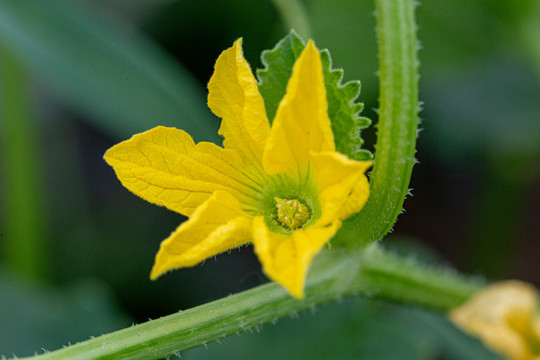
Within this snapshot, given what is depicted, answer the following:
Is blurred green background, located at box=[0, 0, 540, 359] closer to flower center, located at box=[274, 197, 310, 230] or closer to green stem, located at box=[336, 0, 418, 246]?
green stem, located at box=[336, 0, 418, 246]

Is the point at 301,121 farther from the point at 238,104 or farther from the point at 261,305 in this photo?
the point at 261,305

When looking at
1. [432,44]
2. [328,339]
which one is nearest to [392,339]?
[328,339]

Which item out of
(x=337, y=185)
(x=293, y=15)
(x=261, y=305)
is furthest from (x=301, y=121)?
(x=293, y=15)

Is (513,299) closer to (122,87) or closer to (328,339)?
(328,339)

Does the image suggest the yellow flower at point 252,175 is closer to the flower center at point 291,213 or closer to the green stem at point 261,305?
the flower center at point 291,213

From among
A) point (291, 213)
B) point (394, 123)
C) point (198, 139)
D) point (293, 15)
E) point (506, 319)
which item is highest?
point (293, 15)

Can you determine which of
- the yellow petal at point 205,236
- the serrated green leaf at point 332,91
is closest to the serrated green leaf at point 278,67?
the serrated green leaf at point 332,91
